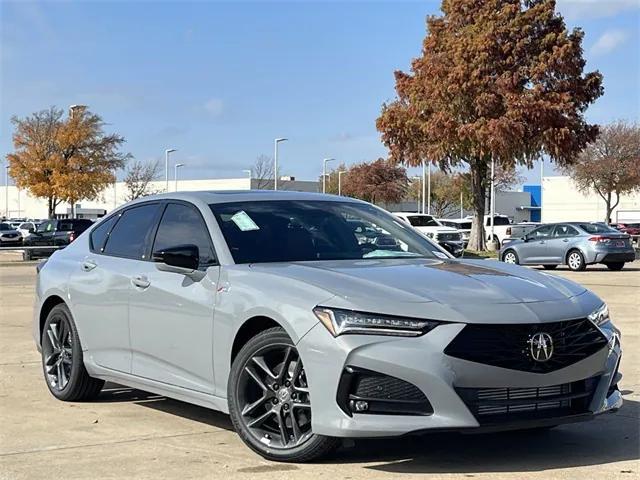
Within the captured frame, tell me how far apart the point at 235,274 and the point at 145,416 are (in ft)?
5.35

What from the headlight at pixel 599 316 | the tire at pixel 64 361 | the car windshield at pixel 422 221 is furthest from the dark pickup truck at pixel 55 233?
the headlight at pixel 599 316

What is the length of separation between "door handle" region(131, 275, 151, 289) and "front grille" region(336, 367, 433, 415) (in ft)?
6.59

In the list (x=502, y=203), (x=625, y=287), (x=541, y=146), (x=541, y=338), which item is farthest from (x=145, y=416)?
(x=502, y=203)

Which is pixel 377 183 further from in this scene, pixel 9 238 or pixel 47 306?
pixel 47 306

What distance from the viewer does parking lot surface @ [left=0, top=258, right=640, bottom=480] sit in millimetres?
4957

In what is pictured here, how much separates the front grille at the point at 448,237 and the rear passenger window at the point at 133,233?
2767cm

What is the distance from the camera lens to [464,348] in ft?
15.3

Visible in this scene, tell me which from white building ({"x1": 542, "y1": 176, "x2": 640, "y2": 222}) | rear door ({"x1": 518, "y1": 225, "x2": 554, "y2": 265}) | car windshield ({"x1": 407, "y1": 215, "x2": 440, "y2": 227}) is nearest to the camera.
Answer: rear door ({"x1": 518, "y1": 225, "x2": 554, "y2": 265})

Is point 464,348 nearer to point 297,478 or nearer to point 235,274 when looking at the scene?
point 297,478

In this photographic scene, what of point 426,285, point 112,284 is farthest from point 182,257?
point 426,285

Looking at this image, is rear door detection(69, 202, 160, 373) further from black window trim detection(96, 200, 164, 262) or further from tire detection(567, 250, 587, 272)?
tire detection(567, 250, 587, 272)

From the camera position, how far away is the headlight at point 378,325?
4.68 meters

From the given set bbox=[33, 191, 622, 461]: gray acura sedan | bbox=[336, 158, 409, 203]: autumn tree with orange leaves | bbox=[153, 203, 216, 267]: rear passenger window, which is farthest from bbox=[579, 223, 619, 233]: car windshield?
bbox=[336, 158, 409, 203]: autumn tree with orange leaves

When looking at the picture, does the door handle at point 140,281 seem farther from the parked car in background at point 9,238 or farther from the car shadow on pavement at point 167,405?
the parked car in background at point 9,238
